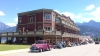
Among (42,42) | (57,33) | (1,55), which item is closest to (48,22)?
(57,33)

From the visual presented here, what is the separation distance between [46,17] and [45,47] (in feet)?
69.0

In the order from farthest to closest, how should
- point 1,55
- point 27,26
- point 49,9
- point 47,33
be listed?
point 27,26 < point 49,9 < point 47,33 < point 1,55

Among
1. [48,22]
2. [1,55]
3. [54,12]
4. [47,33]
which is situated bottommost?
[1,55]

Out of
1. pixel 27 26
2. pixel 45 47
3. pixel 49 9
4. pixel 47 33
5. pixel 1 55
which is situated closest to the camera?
pixel 1 55

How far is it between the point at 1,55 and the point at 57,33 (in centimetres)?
2648

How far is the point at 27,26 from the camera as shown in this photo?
168 ft

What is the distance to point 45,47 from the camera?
2836cm

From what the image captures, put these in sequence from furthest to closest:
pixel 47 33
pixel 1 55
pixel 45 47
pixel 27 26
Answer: pixel 27 26 < pixel 47 33 < pixel 45 47 < pixel 1 55

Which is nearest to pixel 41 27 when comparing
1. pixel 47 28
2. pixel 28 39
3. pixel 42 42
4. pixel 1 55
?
pixel 47 28

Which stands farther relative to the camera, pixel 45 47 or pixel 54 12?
pixel 54 12

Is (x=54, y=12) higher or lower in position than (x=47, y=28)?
higher

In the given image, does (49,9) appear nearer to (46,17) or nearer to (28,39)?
(46,17)

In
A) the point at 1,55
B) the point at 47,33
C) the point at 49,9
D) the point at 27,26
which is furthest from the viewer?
the point at 27,26

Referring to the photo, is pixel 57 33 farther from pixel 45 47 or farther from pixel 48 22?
pixel 45 47
